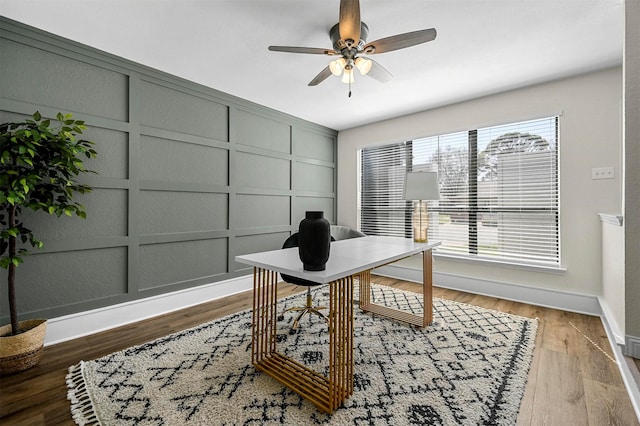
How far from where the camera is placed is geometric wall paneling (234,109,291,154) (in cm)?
361

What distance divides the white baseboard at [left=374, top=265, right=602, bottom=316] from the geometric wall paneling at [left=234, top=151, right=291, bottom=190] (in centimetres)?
224

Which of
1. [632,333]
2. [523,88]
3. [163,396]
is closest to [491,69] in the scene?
[523,88]

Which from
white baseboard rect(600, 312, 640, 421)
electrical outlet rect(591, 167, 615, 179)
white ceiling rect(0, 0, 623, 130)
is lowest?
white baseboard rect(600, 312, 640, 421)

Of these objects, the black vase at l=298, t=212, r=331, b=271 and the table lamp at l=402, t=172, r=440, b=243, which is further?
the table lamp at l=402, t=172, r=440, b=243

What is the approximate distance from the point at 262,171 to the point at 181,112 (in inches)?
47.2

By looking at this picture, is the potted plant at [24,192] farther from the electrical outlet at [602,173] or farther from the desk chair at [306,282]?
A: the electrical outlet at [602,173]

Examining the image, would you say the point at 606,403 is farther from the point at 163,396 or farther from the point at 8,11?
the point at 8,11

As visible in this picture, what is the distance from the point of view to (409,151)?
14.1 feet

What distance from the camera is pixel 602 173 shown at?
9.25 feet

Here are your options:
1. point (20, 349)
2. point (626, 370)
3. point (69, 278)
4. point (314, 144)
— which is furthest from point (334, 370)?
point (314, 144)

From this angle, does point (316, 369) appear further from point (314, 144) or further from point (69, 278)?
point (314, 144)

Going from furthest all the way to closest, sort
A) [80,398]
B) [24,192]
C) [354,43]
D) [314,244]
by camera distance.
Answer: [354,43] < [24,192] < [80,398] < [314,244]

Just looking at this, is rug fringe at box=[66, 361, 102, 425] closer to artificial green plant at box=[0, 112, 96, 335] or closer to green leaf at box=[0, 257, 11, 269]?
artificial green plant at box=[0, 112, 96, 335]

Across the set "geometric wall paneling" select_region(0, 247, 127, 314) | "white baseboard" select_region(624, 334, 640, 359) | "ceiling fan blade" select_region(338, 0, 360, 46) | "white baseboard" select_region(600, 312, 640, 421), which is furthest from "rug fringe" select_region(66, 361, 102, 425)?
"white baseboard" select_region(624, 334, 640, 359)
